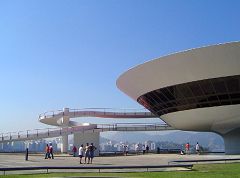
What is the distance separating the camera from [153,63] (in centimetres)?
3450

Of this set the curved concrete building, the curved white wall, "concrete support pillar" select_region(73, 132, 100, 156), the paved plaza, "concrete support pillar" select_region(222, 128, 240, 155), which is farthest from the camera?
"concrete support pillar" select_region(73, 132, 100, 156)

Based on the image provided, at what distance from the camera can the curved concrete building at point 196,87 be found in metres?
31.6

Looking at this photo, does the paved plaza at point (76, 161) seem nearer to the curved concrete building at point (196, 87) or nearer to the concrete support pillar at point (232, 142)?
the curved concrete building at point (196, 87)

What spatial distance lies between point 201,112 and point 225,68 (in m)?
6.64

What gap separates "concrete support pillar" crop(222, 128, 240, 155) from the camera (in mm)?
39938

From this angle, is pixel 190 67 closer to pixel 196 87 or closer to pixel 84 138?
pixel 196 87

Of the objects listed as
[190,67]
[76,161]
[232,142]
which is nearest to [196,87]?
[190,67]

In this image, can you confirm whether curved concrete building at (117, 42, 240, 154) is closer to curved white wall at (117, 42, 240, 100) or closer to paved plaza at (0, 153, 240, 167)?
curved white wall at (117, 42, 240, 100)

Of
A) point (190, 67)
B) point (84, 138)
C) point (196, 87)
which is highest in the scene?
point (190, 67)

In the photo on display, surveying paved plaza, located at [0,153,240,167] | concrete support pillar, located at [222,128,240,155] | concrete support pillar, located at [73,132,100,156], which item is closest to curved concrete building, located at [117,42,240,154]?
concrete support pillar, located at [222,128,240,155]

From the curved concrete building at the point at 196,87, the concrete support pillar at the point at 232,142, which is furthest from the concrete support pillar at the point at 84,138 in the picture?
the concrete support pillar at the point at 232,142

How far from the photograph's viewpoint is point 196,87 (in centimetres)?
3456

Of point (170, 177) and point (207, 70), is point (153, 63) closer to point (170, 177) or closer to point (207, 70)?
point (207, 70)

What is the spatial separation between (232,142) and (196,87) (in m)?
9.35
